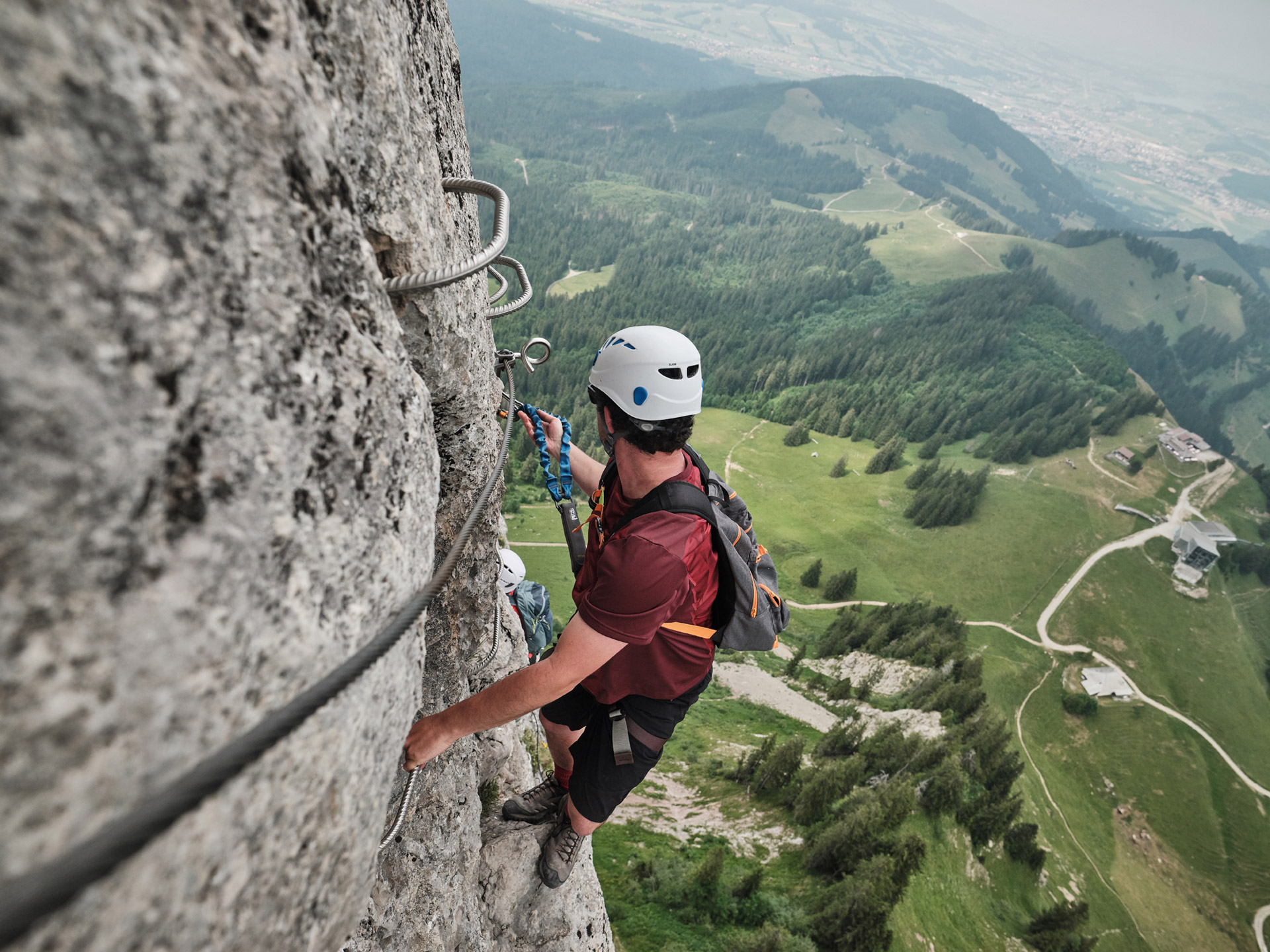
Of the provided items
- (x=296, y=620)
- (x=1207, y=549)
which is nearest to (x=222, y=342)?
(x=296, y=620)

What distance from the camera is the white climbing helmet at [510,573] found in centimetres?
1333

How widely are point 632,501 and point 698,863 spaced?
83.5 ft

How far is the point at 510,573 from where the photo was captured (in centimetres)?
1354

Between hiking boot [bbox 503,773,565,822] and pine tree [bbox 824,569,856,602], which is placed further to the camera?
pine tree [bbox 824,569,856,602]

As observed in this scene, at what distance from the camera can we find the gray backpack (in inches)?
164

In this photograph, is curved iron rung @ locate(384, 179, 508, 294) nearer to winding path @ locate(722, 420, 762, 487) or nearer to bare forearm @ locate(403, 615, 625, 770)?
bare forearm @ locate(403, 615, 625, 770)

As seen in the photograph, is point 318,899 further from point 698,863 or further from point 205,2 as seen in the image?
point 698,863

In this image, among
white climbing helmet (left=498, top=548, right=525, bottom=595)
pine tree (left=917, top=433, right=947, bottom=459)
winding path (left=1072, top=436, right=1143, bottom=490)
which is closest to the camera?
white climbing helmet (left=498, top=548, right=525, bottom=595)

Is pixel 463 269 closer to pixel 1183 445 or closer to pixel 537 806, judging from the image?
pixel 537 806

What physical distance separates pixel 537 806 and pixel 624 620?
15.7 ft

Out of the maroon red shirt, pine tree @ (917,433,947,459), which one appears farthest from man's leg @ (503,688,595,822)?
pine tree @ (917,433,947,459)

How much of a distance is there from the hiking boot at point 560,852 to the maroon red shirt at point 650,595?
263 centimetres

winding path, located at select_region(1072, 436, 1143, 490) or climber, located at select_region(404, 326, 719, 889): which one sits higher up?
climber, located at select_region(404, 326, 719, 889)

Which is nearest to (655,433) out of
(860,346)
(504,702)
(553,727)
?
(504,702)
